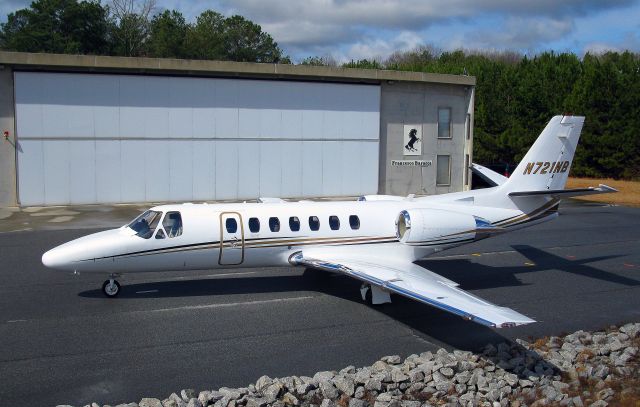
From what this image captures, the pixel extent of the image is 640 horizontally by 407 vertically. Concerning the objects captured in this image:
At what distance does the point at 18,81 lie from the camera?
2928 centimetres

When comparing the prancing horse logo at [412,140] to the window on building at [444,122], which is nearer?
the prancing horse logo at [412,140]

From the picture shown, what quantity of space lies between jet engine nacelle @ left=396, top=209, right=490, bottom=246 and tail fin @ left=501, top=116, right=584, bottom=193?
2.48 meters

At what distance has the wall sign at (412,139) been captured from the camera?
36.9m

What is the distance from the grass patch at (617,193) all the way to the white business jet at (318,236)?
24002mm

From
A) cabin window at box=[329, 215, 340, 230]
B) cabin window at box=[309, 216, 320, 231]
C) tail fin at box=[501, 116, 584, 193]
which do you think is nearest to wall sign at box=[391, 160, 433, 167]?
tail fin at box=[501, 116, 584, 193]

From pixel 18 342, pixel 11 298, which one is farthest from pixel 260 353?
pixel 11 298

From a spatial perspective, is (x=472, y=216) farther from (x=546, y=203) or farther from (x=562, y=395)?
(x=562, y=395)

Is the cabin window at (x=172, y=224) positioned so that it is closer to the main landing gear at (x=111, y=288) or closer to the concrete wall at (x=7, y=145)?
the main landing gear at (x=111, y=288)

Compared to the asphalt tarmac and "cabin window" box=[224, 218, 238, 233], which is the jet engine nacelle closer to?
the asphalt tarmac

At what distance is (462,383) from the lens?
9.78 meters

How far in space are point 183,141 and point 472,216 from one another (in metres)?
20.0

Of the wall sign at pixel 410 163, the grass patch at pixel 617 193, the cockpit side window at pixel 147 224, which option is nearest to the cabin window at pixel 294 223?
the cockpit side window at pixel 147 224

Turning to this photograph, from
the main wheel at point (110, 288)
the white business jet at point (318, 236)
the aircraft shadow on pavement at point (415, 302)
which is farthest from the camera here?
the main wheel at point (110, 288)

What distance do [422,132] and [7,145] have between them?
74.7ft
